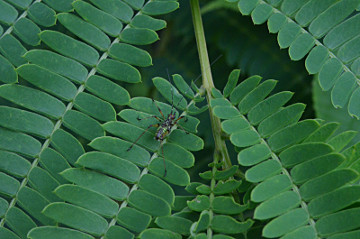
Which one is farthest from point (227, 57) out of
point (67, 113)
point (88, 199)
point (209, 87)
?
point (88, 199)

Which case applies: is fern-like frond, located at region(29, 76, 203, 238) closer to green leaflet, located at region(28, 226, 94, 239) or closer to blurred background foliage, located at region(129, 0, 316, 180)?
green leaflet, located at region(28, 226, 94, 239)

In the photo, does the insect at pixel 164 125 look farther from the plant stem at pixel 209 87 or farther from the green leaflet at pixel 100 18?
the green leaflet at pixel 100 18

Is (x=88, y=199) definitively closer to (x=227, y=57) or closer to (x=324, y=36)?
(x=324, y=36)

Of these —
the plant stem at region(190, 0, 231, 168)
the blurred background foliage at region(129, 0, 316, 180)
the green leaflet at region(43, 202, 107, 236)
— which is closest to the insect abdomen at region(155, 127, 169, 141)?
the plant stem at region(190, 0, 231, 168)

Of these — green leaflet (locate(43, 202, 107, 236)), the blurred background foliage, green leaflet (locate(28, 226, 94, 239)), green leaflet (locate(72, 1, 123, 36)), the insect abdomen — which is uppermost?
the blurred background foliage

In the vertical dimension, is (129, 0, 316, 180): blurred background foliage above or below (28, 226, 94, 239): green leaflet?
above

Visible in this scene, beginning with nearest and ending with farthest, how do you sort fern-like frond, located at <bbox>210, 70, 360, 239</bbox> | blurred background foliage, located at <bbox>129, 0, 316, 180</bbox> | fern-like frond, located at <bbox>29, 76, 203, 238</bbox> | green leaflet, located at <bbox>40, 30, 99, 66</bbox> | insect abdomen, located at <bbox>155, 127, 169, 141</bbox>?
fern-like frond, located at <bbox>210, 70, 360, 239</bbox> < fern-like frond, located at <bbox>29, 76, 203, 238</bbox> < insect abdomen, located at <bbox>155, 127, 169, 141</bbox> < green leaflet, located at <bbox>40, 30, 99, 66</bbox> < blurred background foliage, located at <bbox>129, 0, 316, 180</bbox>

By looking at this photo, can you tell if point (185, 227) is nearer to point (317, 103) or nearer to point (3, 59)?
point (3, 59)

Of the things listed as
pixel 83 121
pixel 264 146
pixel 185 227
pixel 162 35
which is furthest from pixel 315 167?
pixel 162 35

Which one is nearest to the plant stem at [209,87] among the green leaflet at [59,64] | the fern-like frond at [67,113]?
the fern-like frond at [67,113]
